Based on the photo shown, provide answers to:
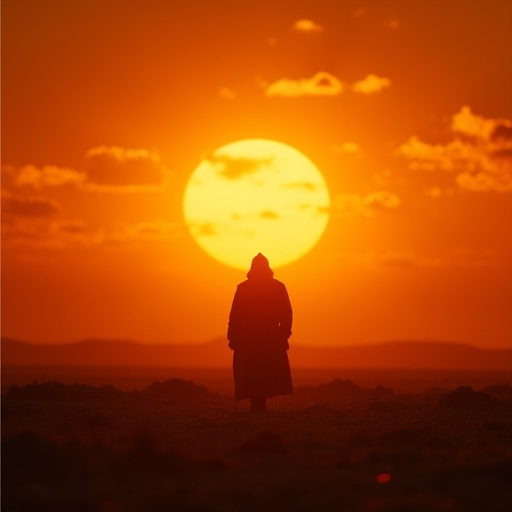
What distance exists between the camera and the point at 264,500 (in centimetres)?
1173

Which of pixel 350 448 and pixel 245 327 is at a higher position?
pixel 245 327

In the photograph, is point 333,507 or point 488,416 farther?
point 488,416

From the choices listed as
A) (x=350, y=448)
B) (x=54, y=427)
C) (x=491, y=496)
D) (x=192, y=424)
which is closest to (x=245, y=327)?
(x=192, y=424)

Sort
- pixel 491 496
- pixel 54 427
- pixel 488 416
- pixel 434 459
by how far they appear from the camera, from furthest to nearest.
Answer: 1. pixel 488 416
2. pixel 54 427
3. pixel 434 459
4. pixel 491 496

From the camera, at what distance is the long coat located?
21.7m

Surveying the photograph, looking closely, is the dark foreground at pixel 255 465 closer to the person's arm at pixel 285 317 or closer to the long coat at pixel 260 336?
the long coat at pixel 260 336

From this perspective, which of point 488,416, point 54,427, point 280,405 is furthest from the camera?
point 280,405

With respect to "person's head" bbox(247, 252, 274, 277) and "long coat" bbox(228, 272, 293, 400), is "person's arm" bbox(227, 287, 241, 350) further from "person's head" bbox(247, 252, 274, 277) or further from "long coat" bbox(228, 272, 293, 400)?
"person's head" bbox(247, 252, 274, 277)

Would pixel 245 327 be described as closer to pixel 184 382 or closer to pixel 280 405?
pixel 280 405

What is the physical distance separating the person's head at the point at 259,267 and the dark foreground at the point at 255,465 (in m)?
3.70

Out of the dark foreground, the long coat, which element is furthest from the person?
the dark foreground

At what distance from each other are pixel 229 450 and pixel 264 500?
120 inches

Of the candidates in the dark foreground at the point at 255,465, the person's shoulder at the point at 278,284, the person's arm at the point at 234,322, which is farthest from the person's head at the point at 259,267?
the dark foreground at the point at 255,465

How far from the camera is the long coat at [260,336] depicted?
21.7 metres
